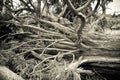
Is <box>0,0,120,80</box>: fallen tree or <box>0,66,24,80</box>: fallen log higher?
<box>0,0,120,80</box>: fallen tree

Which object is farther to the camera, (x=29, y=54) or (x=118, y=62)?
(x=29, y=54)

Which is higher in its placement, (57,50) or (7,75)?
(57,50)

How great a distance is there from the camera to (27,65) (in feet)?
11.7

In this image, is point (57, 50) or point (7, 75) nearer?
point (7, 75)

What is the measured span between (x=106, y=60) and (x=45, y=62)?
108 centimetres

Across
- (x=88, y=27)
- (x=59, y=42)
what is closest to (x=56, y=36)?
(x=59, y=42)

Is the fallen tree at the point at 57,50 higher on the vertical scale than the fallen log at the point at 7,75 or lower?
higher

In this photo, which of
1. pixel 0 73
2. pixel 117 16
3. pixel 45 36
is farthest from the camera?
pixel 117 16

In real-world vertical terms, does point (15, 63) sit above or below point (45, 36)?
below

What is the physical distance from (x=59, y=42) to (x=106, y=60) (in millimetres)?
908

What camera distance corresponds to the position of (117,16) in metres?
5.32

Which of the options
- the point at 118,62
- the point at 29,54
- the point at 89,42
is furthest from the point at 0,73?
the point at 118,62

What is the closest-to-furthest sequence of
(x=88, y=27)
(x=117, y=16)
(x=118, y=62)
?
(x=118, y=62) → (x=88, y=27) → (x=117, y=16)

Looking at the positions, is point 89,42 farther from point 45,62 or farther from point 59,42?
point 45,62
